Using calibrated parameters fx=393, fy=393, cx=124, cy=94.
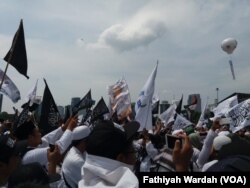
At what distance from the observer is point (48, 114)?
29.6ft

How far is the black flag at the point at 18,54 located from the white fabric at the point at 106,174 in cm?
775

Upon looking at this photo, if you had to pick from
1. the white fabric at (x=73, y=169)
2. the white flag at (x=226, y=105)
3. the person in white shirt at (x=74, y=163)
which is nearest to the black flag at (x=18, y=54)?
the white flag at (x=226, y=105)

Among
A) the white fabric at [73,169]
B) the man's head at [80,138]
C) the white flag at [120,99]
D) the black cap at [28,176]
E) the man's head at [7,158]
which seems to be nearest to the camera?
the black cap at [28,176]

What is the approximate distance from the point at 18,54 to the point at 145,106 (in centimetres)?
383

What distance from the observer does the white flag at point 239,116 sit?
30.5 ft

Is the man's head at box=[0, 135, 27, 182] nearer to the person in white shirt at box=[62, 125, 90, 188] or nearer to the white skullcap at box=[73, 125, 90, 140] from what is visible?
the person in white shirt at box=[62, 125, 90, 188]

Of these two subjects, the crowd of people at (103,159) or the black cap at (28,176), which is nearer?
the crowd of people at (103,159)

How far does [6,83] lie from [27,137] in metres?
6.50

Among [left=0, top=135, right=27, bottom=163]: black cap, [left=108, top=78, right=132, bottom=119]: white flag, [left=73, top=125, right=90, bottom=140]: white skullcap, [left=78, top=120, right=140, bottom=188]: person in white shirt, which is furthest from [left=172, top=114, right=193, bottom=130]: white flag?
[left=78, top=120, right=140, bottom=188]: person in white shirt

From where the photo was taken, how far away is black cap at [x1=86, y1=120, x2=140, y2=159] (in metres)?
2.79

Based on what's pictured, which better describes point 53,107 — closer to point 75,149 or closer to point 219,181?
point 75,149

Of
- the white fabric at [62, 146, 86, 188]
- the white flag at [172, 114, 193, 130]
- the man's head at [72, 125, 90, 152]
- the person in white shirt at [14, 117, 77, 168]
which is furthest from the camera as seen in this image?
the white flag at [172, 114, 193, 130]

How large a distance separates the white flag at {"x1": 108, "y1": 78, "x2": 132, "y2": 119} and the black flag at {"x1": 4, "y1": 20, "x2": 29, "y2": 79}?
144 inches

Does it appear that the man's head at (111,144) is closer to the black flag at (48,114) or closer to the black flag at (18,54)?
the black flag at (48,114)
